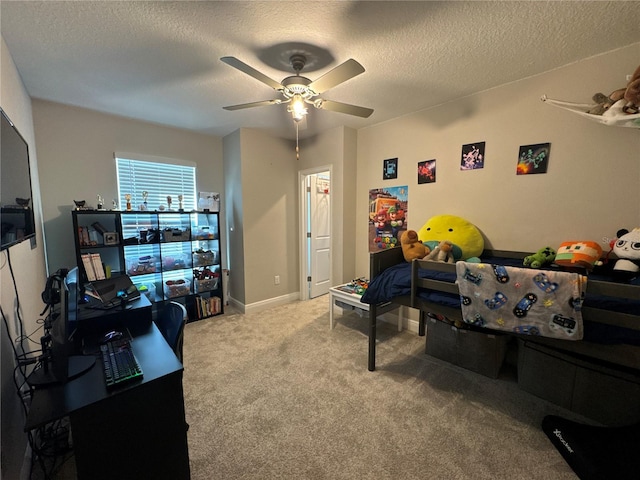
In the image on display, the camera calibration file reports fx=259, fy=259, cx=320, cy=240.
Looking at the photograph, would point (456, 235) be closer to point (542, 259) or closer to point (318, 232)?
point (542, 259)

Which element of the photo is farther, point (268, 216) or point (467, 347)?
point (268, 216)

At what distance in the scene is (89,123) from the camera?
9.20 feet

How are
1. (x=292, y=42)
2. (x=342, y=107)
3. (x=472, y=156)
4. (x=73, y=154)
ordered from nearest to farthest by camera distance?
(x=292, y=42) → (x=342, y=107) → (x=472, y=156) → (x=73, y=154)

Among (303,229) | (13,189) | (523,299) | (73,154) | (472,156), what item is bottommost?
(523,299)

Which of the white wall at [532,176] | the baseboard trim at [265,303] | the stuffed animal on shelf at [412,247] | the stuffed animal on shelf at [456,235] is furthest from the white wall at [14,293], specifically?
the white wall at [532,176]

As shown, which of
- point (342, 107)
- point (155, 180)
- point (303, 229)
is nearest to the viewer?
point (342, 107)

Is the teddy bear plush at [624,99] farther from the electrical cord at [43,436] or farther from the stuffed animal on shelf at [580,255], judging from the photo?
the electrical cord at [43,436]

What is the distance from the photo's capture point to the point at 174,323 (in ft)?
5.22

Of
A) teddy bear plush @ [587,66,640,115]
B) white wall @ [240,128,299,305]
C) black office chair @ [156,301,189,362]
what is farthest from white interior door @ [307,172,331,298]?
teddy bear plush @ [587,66,640,115]

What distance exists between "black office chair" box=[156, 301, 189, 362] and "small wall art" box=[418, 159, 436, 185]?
2573mm

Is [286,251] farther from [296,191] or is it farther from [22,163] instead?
[22,163]

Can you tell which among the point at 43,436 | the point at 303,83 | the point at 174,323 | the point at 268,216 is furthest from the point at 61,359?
the point at 268,216

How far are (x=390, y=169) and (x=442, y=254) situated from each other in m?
1.34

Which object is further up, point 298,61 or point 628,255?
point 298,61
